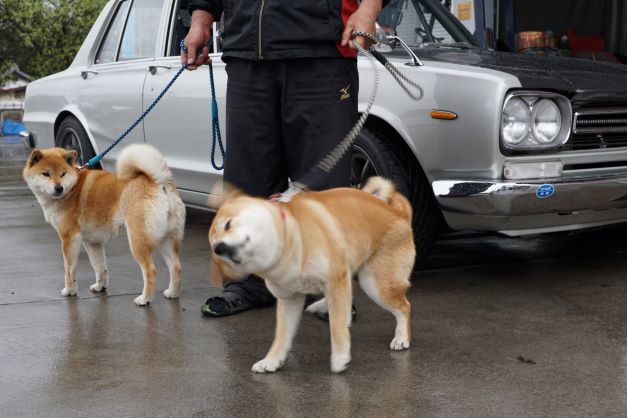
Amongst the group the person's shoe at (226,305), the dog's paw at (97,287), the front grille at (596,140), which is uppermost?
the front grille at (596,140)

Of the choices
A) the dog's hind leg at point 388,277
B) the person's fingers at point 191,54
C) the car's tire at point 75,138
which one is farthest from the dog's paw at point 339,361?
the car's tire at point 75,138

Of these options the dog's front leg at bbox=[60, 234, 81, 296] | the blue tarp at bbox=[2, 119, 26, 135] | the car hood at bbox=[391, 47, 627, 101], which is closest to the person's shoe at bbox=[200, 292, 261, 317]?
the dog's front leg at bbox=[60, 234, 81, 296]

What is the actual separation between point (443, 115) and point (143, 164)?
5.11ft

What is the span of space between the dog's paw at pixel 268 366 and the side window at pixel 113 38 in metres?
4.10

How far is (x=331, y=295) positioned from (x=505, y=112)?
163cm

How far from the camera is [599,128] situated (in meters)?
4.65

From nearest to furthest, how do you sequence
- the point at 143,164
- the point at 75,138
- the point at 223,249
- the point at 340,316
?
the point at 223,249
the point at 340,316
the point at 143,164
the point at 75,138

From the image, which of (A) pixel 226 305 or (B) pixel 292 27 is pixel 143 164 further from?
(B) pixel 292 27

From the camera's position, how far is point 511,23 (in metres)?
7.62

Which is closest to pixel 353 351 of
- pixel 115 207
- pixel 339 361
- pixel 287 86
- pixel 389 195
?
pixel 339 361

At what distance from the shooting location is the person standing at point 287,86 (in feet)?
12.7

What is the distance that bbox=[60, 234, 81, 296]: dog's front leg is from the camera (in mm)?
4789

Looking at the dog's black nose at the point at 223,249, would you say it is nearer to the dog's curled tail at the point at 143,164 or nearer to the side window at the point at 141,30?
the dog's curled tail at the point at 143,164

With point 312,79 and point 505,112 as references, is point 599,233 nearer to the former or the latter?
point 505,112
